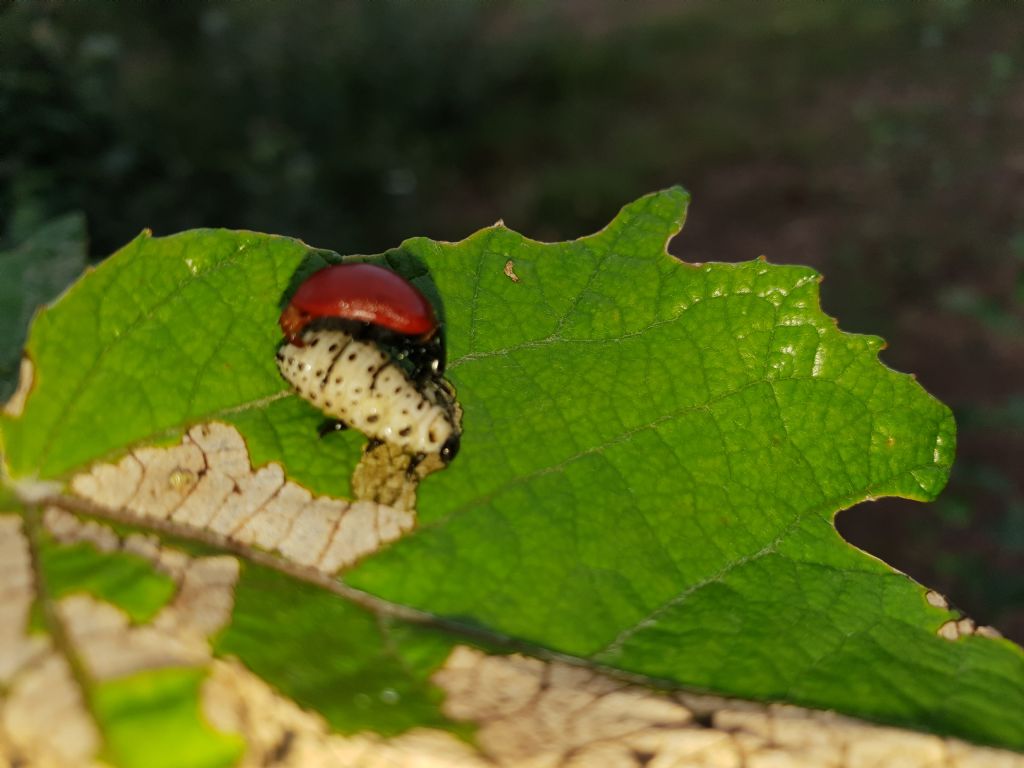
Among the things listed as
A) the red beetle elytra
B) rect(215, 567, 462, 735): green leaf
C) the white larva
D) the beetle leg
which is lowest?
rect(215, 567, 462, 735): green leaf

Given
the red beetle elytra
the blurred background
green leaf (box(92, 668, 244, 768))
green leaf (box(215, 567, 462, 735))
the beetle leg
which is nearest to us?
green leaf (box(92, 668, 244, 768))

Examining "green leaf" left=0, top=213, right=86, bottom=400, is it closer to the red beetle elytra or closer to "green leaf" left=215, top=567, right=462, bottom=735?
the red beetle elytra

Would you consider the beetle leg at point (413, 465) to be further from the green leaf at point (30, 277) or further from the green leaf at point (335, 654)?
the green leaf at point (30, 277)

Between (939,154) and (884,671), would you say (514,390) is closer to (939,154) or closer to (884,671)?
(884,671)

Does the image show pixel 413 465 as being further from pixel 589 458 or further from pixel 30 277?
pixel 30 277

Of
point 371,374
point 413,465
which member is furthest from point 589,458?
point 371,374

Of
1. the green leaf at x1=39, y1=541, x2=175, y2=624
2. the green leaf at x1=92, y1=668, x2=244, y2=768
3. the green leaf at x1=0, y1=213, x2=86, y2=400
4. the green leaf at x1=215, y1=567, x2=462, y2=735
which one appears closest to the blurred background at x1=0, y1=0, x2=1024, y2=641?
the green leaf at x1=0, y1=213, x2=86, y2=400
